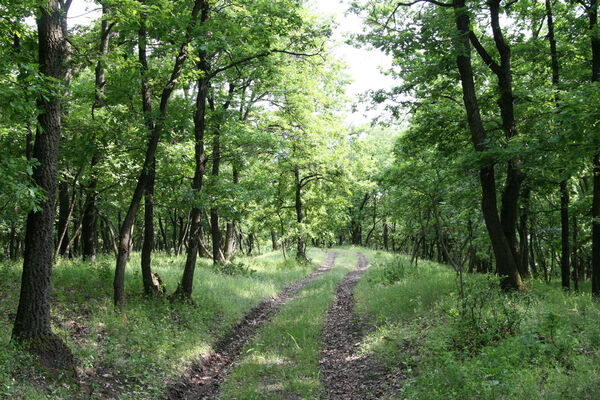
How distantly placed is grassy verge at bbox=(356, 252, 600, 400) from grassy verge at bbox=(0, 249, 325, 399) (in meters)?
4.39

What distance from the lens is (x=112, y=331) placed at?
761cm

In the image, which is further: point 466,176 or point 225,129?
point 225,129

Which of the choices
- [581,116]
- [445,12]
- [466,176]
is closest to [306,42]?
[445,12]

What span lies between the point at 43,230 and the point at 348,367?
6430 mm

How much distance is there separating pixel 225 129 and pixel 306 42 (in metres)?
4.78

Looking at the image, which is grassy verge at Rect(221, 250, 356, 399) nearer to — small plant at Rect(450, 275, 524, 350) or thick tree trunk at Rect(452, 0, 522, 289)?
small plant at Rect(450, 275, 524, 350)

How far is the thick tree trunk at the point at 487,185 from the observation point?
9.73 meters

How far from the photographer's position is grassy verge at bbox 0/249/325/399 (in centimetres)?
546

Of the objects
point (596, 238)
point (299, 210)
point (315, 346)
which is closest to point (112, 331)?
point (315, 346)

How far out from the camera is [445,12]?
10469mm

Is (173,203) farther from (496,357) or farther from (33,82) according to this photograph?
(496,357)

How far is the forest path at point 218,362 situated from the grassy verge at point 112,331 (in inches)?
9.2

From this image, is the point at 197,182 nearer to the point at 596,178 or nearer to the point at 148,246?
the point at 148,246

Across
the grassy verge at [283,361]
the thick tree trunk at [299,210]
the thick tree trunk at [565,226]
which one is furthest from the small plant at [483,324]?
the thick tree trunk at [299,210]
